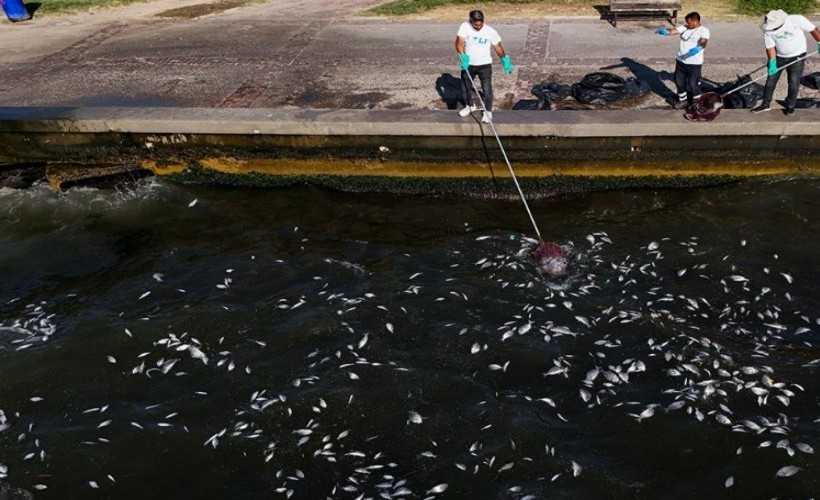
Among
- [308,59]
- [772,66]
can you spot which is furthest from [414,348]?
[308,59]

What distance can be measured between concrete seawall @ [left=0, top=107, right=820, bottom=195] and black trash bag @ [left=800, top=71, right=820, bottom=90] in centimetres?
192

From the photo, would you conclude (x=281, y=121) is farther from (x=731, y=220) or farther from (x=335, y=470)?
(x=731, y=220)

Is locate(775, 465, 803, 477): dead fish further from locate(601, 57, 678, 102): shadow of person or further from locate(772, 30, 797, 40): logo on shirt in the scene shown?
locate(601, 57, 678, 102): shadow of person

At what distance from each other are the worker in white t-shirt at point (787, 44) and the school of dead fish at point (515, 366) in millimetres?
3470

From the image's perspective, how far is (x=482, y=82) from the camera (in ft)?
44.5

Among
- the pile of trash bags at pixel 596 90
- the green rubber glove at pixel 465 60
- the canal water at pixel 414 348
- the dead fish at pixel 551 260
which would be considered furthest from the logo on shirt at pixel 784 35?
the dead fish at pixel 551 260

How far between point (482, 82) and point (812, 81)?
654 centimetres

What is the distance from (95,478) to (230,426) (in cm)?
162

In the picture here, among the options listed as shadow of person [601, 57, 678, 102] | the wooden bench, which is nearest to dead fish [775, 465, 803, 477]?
shadow of person [601, 57, 678, 102]

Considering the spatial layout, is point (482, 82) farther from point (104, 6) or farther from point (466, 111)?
point (104, 6)

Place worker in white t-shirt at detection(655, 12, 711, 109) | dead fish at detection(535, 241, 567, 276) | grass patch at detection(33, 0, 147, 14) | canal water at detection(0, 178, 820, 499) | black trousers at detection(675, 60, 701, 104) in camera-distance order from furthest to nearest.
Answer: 1. grass patch at detection(33, 0, 147, 14)
2. black trousers at detection(675, 60, 701, 104)
3. worker in white t-shirt at detection(655, 12, 711, 109)
4. dead fish at detection(535, 241, 567, 276)
5. canal water at detection(0, 178, 820, 499)

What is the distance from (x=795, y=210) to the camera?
41.7 ft

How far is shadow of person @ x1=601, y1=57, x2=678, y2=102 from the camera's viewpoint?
14766mm

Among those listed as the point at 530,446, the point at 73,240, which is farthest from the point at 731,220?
the point at 73,240
